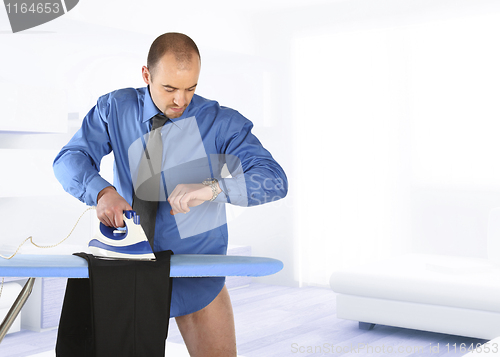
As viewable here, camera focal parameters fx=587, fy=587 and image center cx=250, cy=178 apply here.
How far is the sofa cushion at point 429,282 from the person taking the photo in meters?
3.10

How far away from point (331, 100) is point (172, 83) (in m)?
3.58

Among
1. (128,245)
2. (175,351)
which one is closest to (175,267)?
(128,245)

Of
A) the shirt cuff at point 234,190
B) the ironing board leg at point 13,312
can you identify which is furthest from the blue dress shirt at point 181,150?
the ironing board leg at point 13,312

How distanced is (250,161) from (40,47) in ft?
9.47

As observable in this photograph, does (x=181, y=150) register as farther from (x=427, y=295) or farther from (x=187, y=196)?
(x=427, y=295)

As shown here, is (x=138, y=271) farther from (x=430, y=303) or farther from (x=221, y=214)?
(x=430, y=303)

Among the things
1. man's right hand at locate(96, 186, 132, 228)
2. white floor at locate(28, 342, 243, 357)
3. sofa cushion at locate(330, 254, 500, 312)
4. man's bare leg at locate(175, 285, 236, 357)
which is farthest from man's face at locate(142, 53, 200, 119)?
sofa cushion at locate(330, 254, 500, 312)

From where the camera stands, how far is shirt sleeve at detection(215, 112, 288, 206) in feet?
4.18

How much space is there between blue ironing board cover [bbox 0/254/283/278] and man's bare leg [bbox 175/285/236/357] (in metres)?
0.21

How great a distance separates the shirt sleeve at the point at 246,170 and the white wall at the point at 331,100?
233 centimetres

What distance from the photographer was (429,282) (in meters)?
3.23

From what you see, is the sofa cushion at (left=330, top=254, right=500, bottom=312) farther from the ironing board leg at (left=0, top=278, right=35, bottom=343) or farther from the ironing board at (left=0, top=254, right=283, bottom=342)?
the ironing board leg at (left=0, top=278, right=35, bottom=343)

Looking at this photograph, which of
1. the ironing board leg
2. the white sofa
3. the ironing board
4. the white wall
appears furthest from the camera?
the white wall

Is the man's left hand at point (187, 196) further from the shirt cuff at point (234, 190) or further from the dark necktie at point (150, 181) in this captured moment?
the dark necktie at point (150, 181)
